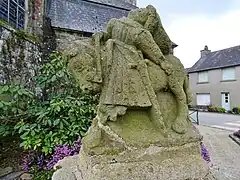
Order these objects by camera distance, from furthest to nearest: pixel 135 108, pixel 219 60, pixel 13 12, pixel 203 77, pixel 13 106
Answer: pixel 203 77
pixel 219 60
pixel 13 12
pixel 13 106
pixel 135 108

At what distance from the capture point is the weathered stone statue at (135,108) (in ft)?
5.93

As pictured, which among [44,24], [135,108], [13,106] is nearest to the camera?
[135,108]

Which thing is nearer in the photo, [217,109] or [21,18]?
[21,18]

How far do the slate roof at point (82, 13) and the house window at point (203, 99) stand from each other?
49.0 feet

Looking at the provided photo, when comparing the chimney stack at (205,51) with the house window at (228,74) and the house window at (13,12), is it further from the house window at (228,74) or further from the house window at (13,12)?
the house window at (13,12)

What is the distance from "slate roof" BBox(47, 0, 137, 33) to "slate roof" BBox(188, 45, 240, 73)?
1289cm

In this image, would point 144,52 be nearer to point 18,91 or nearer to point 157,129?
point 157,129

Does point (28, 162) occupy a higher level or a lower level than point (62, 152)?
lower

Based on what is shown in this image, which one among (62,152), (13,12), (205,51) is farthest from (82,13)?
(205,51)

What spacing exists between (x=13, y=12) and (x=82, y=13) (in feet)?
19.8

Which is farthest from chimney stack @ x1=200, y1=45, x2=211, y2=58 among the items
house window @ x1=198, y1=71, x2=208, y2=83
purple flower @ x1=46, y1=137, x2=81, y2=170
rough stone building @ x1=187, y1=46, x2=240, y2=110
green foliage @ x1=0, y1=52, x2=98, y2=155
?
purple flower @ x1=46, y1=137, x2=81, y2=170

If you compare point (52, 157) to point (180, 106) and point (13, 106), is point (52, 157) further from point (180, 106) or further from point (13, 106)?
point (180, 106)

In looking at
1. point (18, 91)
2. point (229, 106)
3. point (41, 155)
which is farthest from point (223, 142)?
point (229, 106)

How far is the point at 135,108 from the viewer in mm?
1963
